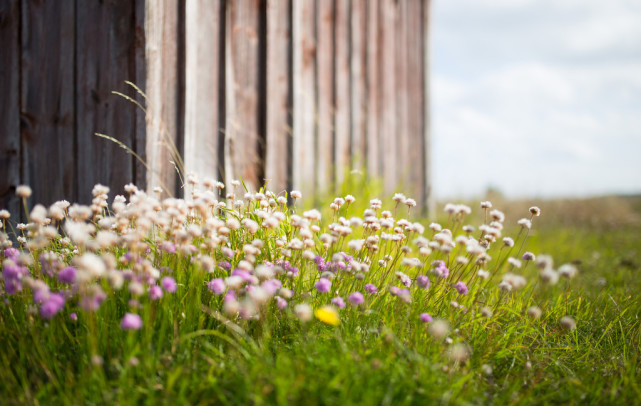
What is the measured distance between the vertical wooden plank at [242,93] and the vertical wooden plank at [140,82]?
0.68m

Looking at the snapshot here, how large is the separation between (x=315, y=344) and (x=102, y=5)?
8.33ft

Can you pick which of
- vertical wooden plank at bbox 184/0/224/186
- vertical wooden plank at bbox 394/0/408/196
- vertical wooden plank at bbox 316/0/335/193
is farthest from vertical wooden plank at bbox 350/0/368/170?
vertical wooden plank at bbox 184/0/224/186

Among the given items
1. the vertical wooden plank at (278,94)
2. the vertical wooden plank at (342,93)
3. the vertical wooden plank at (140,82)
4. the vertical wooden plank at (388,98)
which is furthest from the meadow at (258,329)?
the vertical wooden plank at (388,98)

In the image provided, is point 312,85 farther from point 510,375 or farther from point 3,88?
point 510,375

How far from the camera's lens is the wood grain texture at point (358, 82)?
552cm

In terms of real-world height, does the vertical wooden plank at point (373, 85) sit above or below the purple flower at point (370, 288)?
above

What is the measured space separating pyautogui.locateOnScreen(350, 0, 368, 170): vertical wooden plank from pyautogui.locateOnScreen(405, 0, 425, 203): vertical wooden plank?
1215 millimetres

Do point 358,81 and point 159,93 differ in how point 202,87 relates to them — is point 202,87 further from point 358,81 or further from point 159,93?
point 358,81

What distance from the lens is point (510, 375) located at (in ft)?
6.93

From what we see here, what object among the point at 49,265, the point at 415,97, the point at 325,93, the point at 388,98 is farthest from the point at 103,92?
the point at 415,97

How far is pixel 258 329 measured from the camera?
2.16 m

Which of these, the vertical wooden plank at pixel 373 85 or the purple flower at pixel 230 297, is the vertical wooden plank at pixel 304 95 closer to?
the vertical wooden plank at pixel 373 85

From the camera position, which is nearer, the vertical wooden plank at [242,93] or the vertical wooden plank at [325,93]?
the vertical wooden plank at [242,93]

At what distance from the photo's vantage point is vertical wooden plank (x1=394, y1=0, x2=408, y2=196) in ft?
21.4
